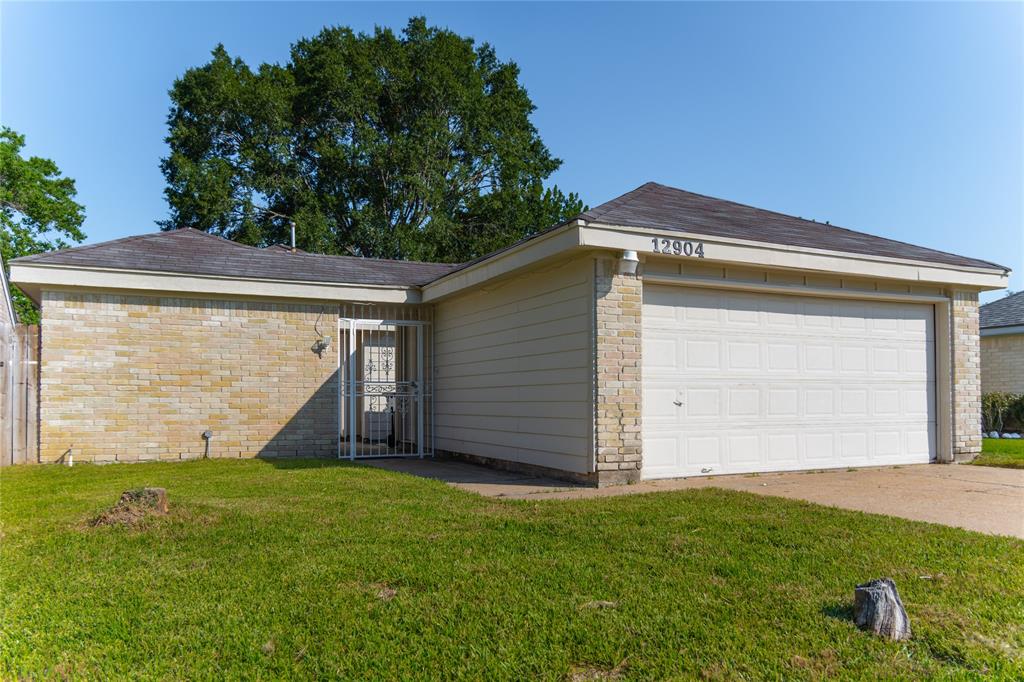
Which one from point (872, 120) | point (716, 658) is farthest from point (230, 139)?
point (716, 658)

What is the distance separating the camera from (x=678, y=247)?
8.41 m

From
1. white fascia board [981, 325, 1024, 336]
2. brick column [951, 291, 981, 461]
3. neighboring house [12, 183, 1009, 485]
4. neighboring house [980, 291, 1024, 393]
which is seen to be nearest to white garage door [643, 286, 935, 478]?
neighboring house [12, 183, 1009, 485]

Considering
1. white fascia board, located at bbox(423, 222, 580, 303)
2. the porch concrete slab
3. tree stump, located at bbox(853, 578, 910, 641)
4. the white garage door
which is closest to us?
tree stump, located at bbox(853, 578, 910, 641)

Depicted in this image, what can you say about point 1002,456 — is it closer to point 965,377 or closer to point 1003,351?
point 965,377

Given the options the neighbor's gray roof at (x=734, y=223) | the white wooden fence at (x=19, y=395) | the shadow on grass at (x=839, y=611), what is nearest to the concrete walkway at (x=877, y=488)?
the shadow on grass at (x=839, y=611)

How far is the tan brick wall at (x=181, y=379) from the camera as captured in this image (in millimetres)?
11203

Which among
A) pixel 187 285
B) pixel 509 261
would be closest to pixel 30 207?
pixel 187 285

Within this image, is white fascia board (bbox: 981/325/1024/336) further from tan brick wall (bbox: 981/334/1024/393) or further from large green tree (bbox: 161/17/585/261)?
large green tree (bbox: 161/17/585/261)

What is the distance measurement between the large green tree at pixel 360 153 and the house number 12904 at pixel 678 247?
19985 millimetres

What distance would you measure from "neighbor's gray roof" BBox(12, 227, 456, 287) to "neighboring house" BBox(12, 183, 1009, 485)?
0.06m

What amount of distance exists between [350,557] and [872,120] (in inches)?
428

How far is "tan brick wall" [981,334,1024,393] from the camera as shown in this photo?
18.4m

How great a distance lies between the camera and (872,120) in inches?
453

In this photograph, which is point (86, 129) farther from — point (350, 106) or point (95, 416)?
point (350, 106)
